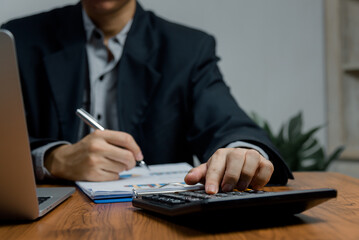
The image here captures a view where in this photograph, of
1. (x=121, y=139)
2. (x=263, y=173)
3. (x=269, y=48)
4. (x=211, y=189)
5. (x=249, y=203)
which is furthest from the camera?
(x=269, y=48)

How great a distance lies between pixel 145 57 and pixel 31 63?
0.38 m

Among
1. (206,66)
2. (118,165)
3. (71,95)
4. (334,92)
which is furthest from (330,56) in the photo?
(118,165)

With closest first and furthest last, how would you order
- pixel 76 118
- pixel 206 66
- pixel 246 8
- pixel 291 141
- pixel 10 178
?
pixel 10 178 → pixel 76 118 → pixel 206 66 → pixel 291 141 → pixel 246 8

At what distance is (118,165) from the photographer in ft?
2.84

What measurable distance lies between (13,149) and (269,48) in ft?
6.34

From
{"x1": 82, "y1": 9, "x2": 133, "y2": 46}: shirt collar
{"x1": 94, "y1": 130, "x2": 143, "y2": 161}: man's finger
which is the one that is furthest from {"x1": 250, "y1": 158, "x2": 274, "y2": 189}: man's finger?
{"x1": 82, "y1": 9, "x2": 133, "y2": 46}: shirt collar

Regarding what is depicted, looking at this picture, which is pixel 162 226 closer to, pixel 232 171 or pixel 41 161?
pixel 232 171

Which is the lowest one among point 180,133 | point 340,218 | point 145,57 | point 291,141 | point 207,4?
point 291,141

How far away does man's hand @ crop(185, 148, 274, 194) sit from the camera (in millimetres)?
625

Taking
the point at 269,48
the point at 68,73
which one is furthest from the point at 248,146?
the point at 269,48

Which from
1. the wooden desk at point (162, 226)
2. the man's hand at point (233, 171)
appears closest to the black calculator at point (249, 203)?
the wooden desk at point (162, 226)

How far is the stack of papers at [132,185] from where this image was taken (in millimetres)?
652

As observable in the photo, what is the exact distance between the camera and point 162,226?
479 mm

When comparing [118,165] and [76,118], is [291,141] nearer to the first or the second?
[76,118]
